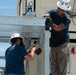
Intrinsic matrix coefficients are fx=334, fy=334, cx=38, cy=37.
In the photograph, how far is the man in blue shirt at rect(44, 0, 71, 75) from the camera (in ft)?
23.9

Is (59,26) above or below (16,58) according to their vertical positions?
above

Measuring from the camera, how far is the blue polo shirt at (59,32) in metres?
7.33

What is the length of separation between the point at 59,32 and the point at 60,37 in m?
0.13

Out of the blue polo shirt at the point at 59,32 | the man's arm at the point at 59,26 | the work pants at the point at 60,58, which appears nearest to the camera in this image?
the man's arm at the point at 59,26

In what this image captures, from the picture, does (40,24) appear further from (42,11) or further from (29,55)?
(42,11)

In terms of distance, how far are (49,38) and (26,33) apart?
39.3 inches

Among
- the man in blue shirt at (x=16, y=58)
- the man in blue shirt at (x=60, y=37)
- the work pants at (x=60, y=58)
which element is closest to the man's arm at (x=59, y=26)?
the man in blue shirt at (x=60, y=37)

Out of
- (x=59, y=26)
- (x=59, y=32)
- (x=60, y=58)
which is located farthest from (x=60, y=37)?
(x=60, y=58)

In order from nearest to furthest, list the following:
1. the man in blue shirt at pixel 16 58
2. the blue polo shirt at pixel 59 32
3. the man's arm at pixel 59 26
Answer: the man in blue shirt at pixel 16 58, the man's arm at pixel 59 26, the blue polo shirt at pixel 59 32

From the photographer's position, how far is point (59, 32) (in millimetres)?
7371

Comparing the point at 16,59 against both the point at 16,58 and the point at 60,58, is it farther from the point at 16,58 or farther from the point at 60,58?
the point at 60,58

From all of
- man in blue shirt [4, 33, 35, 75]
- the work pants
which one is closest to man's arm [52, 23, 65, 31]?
the work pants

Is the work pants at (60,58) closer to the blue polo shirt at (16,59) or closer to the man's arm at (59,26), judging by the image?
the man's arm at (59,26)

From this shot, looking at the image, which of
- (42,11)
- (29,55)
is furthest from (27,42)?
(29,55)
